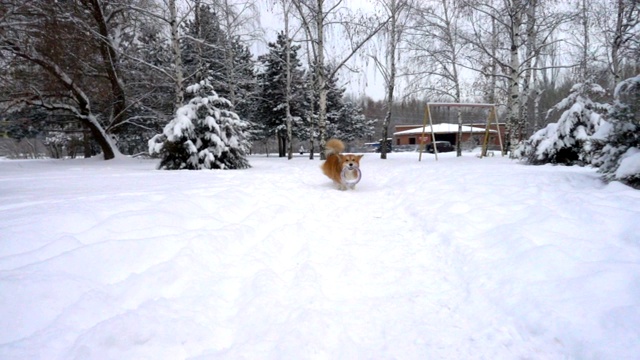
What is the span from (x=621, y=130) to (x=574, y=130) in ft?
11.7

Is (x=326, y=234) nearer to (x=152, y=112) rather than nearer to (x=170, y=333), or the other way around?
(x=170, y=333)

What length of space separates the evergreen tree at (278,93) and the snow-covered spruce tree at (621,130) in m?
19.1

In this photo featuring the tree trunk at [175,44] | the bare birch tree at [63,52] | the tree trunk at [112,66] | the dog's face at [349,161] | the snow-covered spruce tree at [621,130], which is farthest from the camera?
the tree trunk at [112,66]

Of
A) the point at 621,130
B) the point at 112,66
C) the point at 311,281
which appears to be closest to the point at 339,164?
the point at 311,281

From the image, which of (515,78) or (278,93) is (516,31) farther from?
(278,93)

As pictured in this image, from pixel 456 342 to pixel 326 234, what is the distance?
188cm

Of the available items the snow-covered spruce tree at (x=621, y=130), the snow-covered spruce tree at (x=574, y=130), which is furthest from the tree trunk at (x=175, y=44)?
the snow-covered spruce tree at (x=574, y=130)

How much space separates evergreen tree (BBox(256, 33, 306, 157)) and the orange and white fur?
16157 mm

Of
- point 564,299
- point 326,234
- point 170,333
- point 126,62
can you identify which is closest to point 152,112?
point 126,62

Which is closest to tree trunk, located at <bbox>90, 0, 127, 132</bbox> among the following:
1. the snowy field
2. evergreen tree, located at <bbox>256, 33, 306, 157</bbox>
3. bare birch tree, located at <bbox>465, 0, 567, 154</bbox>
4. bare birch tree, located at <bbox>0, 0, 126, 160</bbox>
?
bare birch tree, located at <bbox>0, 0, 126, 160</bbox>

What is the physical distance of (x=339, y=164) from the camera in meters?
6.04

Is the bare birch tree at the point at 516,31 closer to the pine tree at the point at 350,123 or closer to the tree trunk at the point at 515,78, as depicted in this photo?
the tree trunk at the point at 515,78

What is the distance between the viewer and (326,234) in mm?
3365

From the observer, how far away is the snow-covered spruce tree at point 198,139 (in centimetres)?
818
